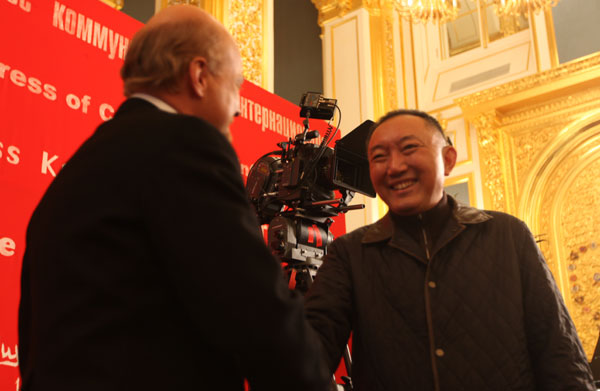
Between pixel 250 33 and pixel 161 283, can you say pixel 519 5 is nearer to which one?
pixel 250 33

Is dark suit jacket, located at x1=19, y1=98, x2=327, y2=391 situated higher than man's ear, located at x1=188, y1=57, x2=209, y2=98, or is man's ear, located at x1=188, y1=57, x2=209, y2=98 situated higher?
man's ear, located at x1=188, y1=57, x2=209, y2=98

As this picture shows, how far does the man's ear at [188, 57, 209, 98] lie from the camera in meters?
0.83

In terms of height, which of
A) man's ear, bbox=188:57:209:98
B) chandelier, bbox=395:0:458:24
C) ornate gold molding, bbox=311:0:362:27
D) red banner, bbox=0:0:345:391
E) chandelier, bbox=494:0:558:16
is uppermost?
ornate gold molding, bbox=311:0:362:27

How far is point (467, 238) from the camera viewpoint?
1306 millimetres

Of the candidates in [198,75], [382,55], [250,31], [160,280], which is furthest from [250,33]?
[160,280]

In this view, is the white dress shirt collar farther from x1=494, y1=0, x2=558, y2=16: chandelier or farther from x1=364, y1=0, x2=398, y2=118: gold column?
x1=364, y1=0, x2=398, y2=118: gold column

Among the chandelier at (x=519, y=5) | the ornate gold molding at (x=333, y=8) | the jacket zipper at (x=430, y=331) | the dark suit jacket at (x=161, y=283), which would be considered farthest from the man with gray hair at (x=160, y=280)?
the ornate gold molding at (x=333, y=8)

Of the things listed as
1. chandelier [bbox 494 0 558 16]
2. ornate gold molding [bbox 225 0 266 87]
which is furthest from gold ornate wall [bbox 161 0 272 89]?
chandelier [bbox 494 0 558 16]

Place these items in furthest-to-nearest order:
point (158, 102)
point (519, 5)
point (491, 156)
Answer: point (491, 156) → point (519, 5) → point (158, 102)

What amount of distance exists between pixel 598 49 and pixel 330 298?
5316 mm

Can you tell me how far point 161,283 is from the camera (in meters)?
0.71

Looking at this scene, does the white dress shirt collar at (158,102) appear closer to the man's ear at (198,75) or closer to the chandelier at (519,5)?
the man's ear at (198,75)

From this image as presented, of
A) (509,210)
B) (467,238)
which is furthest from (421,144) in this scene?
(509,210)

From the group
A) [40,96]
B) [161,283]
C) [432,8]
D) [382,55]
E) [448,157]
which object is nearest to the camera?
[161,283]
